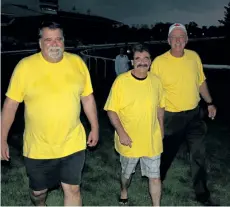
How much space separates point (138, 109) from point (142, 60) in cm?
50

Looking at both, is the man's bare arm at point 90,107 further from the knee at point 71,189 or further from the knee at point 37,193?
the knee at point 37,193

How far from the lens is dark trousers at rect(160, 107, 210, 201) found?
14.3 feet

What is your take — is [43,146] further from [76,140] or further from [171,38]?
[171,38]

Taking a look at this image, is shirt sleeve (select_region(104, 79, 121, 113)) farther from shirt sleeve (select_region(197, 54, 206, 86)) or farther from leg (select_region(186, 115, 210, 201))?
shirt sleeve (select_region(197, 54, 206, 86))

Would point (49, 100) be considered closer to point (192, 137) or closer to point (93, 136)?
point (93, 136)

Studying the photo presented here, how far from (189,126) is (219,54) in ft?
144

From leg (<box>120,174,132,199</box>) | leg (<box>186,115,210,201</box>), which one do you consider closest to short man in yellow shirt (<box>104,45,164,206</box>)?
leg (<box>120,174,132,199</box>)

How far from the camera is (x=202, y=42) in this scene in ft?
170

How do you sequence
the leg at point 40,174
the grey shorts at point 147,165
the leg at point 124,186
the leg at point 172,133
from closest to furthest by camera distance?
1. the leg at point 40,174
2. the grey shorts at point 147,165
3. the leg at point 124,186
4. the leg at point 172,133

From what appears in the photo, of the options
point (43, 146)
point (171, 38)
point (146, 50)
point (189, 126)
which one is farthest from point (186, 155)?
point (43, 146)

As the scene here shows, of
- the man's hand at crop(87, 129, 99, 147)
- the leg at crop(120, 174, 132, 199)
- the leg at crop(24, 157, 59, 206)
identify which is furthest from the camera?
the leg at crop(120, 174, 132, 199)

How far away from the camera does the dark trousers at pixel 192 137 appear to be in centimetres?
436

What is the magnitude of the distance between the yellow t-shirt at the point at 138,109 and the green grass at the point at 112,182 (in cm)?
88

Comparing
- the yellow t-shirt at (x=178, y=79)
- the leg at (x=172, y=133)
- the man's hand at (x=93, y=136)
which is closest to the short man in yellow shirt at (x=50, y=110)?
the man's hand at (x=93, y=136)
